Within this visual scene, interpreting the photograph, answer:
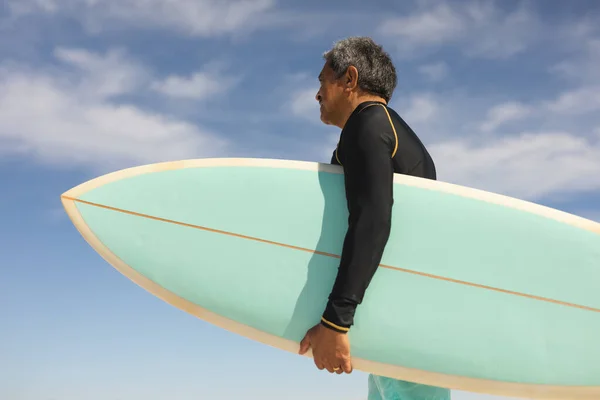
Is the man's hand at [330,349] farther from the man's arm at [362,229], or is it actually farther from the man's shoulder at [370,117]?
the man's shoulder at [370,117]

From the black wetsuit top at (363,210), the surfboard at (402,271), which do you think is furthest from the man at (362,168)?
the surfboard at (402,271)

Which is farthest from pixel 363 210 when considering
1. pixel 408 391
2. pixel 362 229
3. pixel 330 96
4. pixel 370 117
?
pixel 408 391

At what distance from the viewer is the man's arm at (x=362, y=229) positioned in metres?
2.16

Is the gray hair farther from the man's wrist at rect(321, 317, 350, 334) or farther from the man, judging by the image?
the man's wrist at rect(321, 317, 350, 334)

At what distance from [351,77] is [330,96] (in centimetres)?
13

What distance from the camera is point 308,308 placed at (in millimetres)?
2406

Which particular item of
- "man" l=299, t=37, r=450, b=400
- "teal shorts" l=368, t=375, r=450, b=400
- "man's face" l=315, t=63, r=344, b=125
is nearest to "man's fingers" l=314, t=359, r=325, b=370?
"man" l=299, t=37, r=450, b=400

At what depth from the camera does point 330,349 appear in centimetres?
220

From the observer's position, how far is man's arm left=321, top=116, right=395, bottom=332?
216cm

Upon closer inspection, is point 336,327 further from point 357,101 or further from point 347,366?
point 357,101

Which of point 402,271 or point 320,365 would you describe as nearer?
point 320,365

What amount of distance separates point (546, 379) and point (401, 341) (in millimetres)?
668

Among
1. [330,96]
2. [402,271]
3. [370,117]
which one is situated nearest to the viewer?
[370,117]

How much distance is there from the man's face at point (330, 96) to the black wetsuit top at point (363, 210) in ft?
0.94
